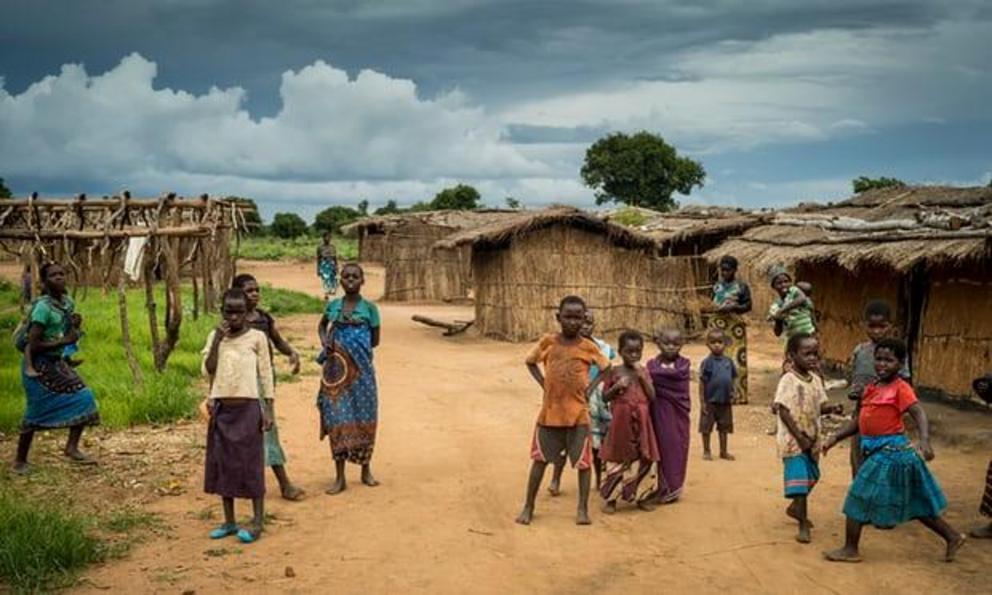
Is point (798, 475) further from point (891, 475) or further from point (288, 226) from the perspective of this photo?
point (288, 226)

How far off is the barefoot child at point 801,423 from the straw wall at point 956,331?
4827mm

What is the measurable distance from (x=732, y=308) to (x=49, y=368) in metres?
6.58

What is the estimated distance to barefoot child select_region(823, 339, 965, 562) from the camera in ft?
17.6

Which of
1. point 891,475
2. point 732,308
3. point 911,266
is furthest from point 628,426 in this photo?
point 911,266

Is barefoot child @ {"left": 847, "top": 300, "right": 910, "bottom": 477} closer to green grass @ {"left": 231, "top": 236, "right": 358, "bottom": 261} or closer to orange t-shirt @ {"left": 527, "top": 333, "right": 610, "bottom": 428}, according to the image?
orange t-shirt @ {"left": 527, "top": 333, "right": 610, "bottom": 428}

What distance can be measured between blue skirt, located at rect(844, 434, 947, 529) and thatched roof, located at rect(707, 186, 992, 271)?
4.00 metres

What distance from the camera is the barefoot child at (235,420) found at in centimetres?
584

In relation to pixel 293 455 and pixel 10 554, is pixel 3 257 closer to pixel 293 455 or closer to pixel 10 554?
pixel 293 455

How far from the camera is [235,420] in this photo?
5863 mm

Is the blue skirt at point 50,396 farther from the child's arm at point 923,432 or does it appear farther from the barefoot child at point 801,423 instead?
the child's arm at point 923,432

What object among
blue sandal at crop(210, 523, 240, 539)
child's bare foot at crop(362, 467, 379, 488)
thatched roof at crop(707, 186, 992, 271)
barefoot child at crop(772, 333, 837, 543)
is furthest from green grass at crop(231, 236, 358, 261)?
barefoot child at crop(772, 333, 837, 543)

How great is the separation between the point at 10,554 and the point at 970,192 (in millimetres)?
11936

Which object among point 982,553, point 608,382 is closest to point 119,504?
point 608,382

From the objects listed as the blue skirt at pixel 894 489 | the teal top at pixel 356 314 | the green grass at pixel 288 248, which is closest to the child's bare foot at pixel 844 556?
the blue skirt at pixel 894 489
